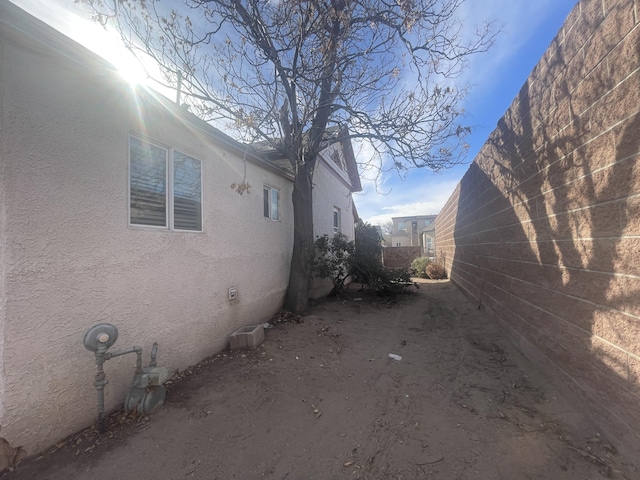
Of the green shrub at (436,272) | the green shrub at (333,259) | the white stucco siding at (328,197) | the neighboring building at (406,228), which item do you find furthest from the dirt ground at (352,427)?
A: the neighboring building at (406,228)

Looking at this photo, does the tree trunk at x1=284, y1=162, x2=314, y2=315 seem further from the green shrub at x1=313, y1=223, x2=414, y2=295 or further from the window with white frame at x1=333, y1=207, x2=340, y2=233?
the window with white frame at x1=333, y1=207, x2=340, y2=233

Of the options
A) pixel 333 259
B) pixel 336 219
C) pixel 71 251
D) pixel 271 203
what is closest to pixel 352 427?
pixel 71 251

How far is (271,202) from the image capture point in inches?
264

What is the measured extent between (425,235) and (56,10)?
31.1 meters

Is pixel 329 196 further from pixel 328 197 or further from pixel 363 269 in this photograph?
pixel 363 269

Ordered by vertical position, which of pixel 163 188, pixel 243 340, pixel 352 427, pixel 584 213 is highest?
pixel 163 188

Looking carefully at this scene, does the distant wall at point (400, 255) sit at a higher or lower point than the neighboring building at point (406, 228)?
lower

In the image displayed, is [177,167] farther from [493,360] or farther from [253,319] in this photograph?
[493,360]

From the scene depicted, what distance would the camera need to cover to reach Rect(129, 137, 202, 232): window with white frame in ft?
11.2

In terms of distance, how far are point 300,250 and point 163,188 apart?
375 centimetres

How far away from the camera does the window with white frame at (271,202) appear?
6469 mm

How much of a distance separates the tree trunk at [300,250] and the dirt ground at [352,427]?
7.67ft

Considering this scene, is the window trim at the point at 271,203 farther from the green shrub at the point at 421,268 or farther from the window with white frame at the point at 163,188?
the green shrub at the point at 421,268

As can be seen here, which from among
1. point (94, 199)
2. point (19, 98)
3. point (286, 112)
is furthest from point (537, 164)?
point (19, 98)
